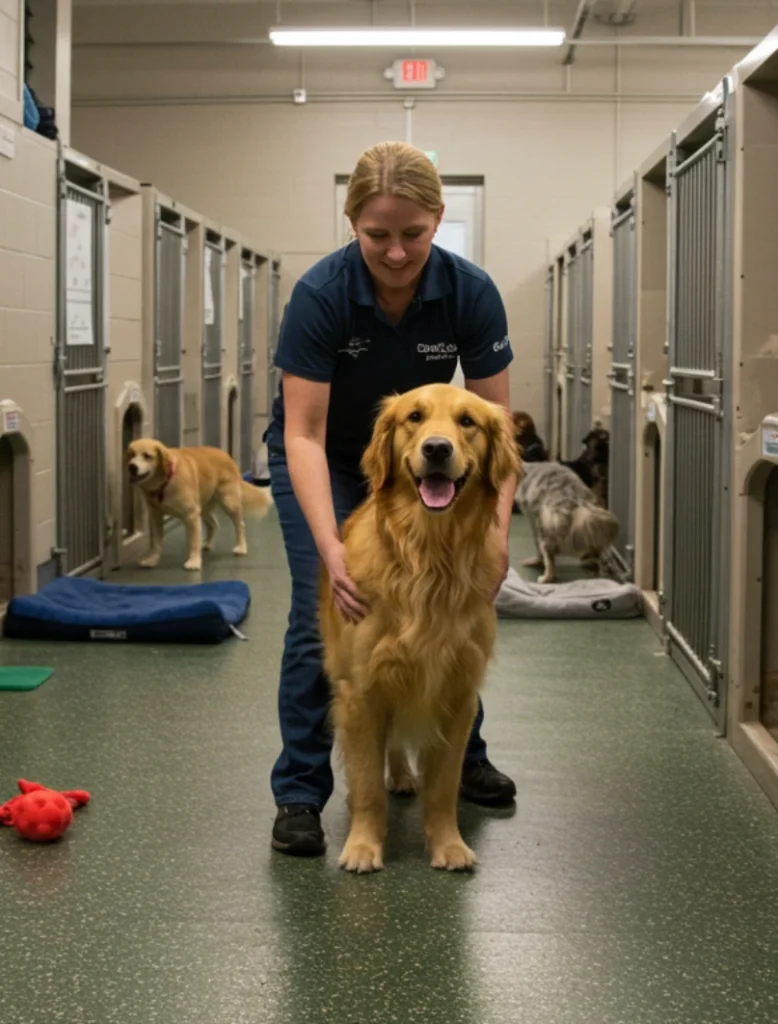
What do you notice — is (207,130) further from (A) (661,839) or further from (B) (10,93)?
(A) (661,839)

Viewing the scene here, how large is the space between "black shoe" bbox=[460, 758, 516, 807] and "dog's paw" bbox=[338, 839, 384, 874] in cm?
47

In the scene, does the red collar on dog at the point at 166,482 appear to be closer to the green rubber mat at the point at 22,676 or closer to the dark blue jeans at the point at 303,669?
the green rubber mat at the point at 22,676

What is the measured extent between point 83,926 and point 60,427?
3318 mm

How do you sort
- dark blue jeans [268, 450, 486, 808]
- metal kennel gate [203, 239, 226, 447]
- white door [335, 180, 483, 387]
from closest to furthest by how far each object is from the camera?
dark blue jeans [268, 450, 486, 808], metal kennel gate [203, 239, 226, 447], white door [335, 180, 483, 387]

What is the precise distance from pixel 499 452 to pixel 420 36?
25.1 ft

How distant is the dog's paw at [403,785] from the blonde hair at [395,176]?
1.33 metres

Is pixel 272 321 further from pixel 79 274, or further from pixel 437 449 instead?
pixel 437 449

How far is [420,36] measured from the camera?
9312mm

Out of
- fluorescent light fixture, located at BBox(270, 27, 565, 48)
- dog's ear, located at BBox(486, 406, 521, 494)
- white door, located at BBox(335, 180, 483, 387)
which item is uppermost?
fluorescent light fixture, located at BBox(270, 27, 565, 48)

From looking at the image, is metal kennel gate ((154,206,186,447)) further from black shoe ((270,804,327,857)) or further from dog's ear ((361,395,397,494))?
dog's ear ((361,395,397,494))

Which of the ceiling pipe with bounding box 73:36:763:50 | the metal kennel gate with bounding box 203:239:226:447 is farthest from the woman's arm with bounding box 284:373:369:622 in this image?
the ceiling pipe with bounding box 73:36:763:50

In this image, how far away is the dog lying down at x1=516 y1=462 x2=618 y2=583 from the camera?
5676mm

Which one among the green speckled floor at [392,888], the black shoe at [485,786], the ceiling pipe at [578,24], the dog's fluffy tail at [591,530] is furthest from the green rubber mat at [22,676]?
the ceiling pipe at [578,24]

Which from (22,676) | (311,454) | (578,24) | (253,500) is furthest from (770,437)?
(578,24)
